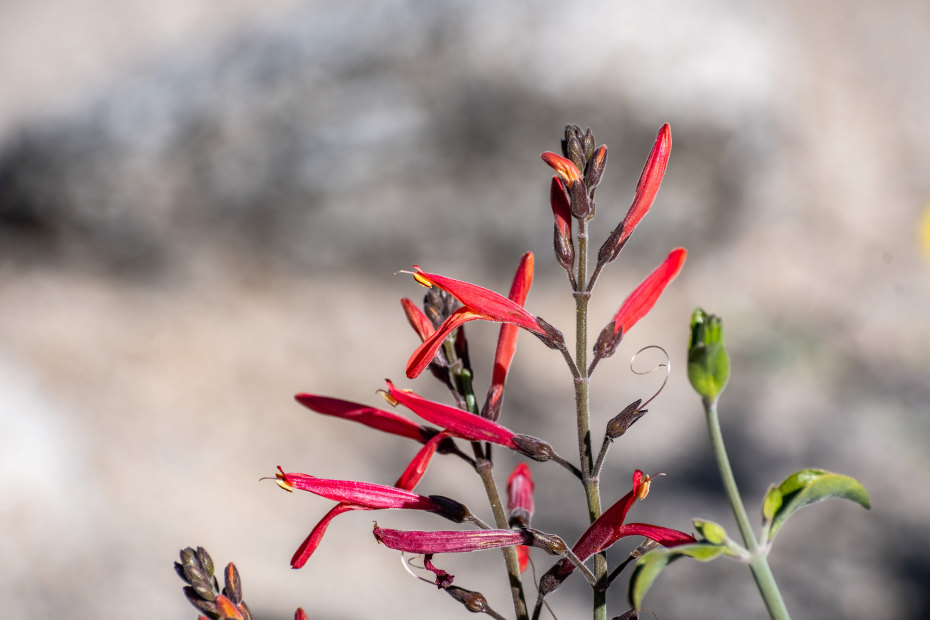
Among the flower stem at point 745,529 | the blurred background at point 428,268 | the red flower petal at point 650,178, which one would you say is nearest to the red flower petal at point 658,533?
the flower stem at point 745,529

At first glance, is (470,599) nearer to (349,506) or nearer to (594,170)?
(349,506)

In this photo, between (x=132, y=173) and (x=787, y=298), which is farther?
(x=787, y=298)

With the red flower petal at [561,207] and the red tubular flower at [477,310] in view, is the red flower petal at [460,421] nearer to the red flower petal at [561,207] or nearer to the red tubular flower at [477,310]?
the red tubular flower at [477,310]

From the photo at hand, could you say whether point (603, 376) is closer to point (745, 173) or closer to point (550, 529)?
point (550, 529)

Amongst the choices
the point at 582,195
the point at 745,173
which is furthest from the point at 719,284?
the point at 582,195

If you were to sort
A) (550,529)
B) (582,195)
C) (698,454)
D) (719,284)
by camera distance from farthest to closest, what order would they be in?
(719,284)
(698,454)
(550,529)
(582,195)

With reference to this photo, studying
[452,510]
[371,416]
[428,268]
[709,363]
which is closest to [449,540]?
[452,510]

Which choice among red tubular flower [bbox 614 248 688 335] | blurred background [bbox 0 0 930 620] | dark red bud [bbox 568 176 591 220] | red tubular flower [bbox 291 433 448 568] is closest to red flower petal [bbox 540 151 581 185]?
dark red bud [bbox 568 176 591 220]
